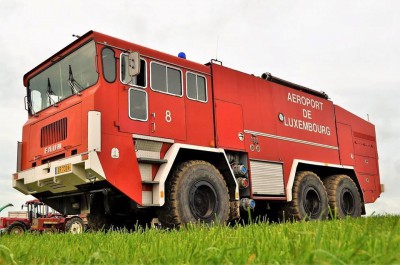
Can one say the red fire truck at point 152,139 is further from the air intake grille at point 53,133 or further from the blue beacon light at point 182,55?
the blue beacon light at point 182,55

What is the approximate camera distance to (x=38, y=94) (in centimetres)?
855

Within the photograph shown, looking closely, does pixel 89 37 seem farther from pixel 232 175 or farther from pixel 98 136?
pixel 232 175

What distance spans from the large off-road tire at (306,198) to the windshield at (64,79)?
216 inches

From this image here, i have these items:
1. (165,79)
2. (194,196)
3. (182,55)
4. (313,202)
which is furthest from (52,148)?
(313,202)

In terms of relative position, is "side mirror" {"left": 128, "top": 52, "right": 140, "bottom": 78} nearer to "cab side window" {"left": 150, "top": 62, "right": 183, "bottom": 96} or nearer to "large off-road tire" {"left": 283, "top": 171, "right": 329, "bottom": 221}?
"cab side window" {"left": 150, "top": 62, "right": 183, "bottom": 96}

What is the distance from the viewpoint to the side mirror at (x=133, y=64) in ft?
22.5

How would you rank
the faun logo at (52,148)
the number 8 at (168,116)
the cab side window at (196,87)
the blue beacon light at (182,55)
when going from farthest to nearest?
the blue beacon light at (182,55) → the cab side window at (196,87) → the number 8 at (168,116) → the faun logo at (52,148)

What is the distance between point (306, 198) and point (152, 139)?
197 inches

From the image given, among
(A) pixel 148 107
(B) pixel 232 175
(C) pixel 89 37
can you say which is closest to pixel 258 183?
(B) pixel 232 175

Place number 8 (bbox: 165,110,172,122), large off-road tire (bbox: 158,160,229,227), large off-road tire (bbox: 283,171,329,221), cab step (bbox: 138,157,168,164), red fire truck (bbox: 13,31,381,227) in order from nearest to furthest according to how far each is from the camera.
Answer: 1. red fire truck (bbox: 13,31,381,227)
2. cab step (bbox: 138,157,168,164)
3. large off-road tire (bbox: 158,160,229,227)
4. number 8 (bbox: 165,110,172,122)
5. large off-road tire (bbox: 283,171,329,221)

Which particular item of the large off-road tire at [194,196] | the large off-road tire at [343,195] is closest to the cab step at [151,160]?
the large off-road tire at [194,196]

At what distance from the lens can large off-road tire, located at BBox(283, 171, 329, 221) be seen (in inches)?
393

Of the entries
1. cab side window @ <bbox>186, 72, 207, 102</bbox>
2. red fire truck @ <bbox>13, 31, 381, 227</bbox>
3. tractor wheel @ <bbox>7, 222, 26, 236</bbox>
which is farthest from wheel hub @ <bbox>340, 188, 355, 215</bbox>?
tractor wheel @ <bbox>7, 222, 26, 236</bbox>

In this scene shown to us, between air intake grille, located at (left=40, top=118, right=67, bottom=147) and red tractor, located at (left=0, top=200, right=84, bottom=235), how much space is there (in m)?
6.25
